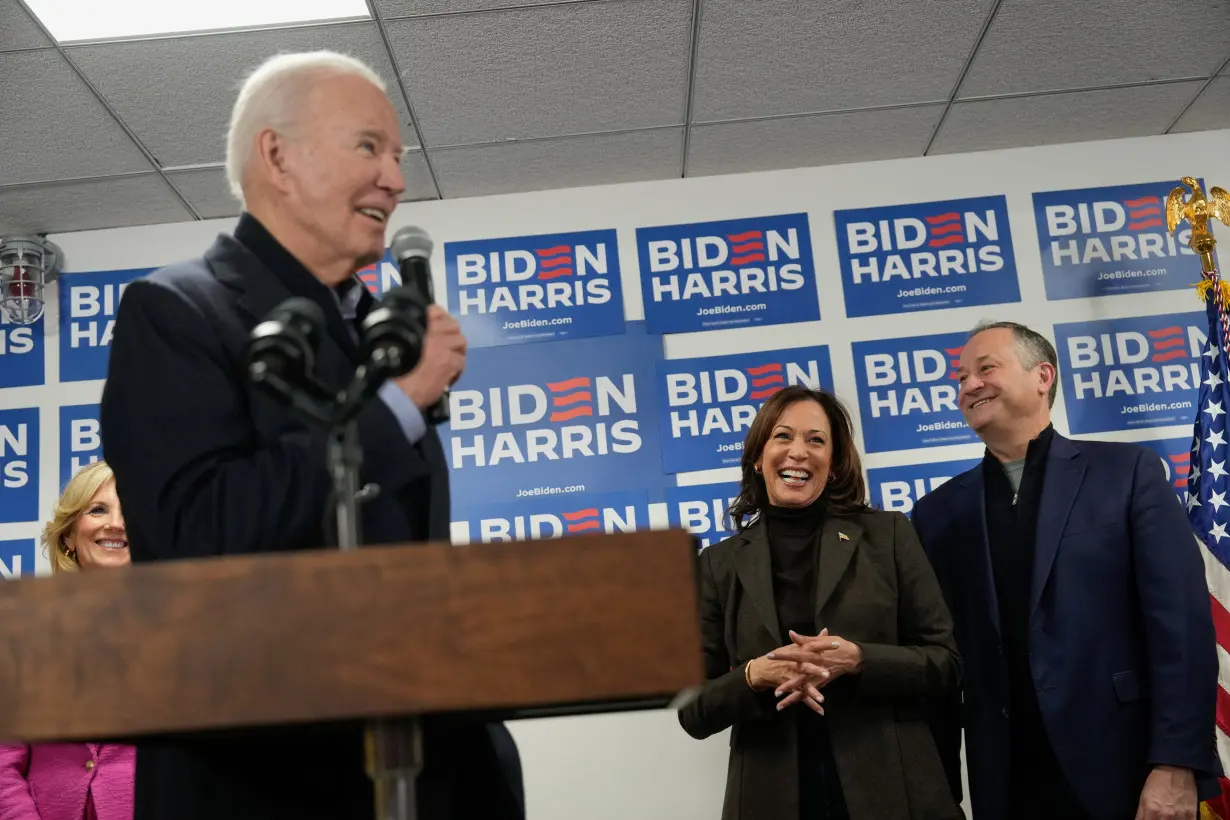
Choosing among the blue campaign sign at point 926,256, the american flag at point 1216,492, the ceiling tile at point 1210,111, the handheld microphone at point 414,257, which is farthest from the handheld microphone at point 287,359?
the ceiling tile at point 1210,111

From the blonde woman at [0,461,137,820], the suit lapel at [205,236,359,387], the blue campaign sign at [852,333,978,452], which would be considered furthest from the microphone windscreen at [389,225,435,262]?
the blue campaign sign at [852,333,978,452]

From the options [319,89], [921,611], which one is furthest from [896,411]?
[319,89]

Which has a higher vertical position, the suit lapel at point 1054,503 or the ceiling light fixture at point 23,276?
the ceiling light fixture at point 23,276

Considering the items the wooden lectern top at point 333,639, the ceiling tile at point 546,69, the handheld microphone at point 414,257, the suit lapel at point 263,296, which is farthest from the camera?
the ceiling tile at point 546,69

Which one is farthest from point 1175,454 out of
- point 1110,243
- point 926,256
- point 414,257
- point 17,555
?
point 17,555

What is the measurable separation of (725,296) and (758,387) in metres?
0.35

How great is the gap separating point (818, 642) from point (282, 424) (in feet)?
4.94

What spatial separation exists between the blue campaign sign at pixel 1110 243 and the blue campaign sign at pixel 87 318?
3.21 meters

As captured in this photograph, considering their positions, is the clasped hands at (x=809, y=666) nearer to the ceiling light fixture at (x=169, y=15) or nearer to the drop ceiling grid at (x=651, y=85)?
the drop ceiling grid at (x=651, y=85)

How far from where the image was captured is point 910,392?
395 centimetres

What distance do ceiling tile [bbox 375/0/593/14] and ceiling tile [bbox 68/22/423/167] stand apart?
0.11 meters

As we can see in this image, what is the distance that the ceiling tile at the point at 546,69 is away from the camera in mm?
3283

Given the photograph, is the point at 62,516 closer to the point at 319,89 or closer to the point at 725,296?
the point at 319,89

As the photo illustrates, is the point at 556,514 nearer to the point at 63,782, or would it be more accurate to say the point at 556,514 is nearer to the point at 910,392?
the point at 910,392
